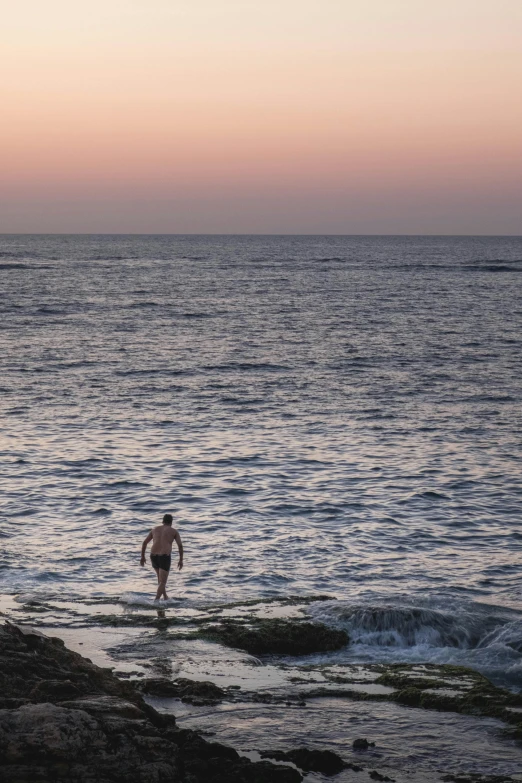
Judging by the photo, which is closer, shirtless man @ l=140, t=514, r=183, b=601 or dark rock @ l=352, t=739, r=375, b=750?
dark rock @ l=352, t=739, r=375, b=750

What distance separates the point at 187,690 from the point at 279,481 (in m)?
14.4

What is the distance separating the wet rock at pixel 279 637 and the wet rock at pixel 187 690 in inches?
85.1

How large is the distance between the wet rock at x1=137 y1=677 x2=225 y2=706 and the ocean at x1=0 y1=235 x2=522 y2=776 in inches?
73.8

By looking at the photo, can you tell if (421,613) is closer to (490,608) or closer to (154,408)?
(490,608)

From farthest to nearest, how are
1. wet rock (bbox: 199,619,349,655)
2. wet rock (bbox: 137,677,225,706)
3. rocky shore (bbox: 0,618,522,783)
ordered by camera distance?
1. wet rock (bbox: 199,619,349,655)
2. wet rock (bbox: 137,677,225,706)
3. rocky shore (bbox: 0,618,522,783)

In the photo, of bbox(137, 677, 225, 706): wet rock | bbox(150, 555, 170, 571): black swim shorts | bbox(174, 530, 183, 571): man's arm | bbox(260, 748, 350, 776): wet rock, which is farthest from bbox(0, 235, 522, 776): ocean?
bbox(260, 748, 350, 776): wet rock

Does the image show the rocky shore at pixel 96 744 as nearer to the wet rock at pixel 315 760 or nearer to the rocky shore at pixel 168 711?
the rocky shore at pixel 168 711

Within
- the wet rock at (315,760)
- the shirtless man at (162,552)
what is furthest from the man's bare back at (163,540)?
the wet rock at (315,760)

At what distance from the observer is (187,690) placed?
12.4 m

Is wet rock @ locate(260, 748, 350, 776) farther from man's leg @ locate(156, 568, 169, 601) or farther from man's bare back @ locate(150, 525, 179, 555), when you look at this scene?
man's bare back @ locate(150, 525, 179, 555)

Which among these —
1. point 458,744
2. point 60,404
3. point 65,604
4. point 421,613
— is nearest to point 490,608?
point 421,613

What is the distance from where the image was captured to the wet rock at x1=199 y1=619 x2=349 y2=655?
1474 cm

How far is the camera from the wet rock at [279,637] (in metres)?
14.7

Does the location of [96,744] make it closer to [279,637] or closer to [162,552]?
[279,637]
